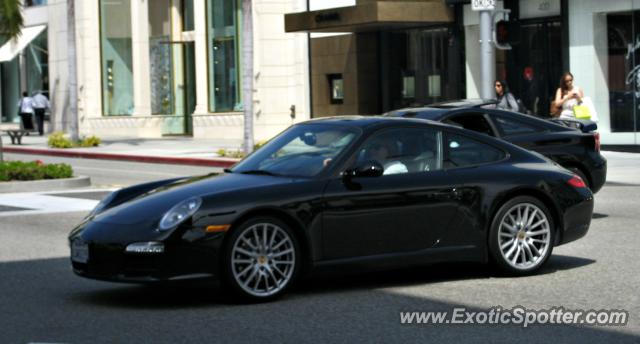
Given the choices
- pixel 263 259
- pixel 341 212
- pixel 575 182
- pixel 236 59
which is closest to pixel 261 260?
pixel 263 259

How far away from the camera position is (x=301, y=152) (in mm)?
Answer: 9891

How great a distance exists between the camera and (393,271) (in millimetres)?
10781

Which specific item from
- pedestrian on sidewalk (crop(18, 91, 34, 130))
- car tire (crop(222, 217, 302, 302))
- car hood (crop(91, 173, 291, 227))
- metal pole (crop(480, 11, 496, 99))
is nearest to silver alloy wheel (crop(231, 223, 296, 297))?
car tire (crop(222, 217, 302, 302))

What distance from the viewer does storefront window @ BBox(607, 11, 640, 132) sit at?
93.6 feet

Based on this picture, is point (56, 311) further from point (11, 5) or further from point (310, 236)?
point (11, 5)

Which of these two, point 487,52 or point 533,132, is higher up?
point 487,52

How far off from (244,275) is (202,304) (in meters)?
0.42

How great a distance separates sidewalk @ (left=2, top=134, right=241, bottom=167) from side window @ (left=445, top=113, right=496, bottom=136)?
45.6ft

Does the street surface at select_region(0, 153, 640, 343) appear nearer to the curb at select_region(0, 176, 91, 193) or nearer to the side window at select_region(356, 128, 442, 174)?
the side window at select_region(356, 128, 442, 174)

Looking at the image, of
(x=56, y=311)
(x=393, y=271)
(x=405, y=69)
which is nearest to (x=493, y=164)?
(x=393, y=271)

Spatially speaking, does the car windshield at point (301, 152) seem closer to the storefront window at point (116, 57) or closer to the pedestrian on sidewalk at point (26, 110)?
the storefront window at point (116, 57)

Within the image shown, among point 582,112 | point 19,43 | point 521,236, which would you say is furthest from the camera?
point 19,43

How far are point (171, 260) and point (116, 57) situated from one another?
39907 mm

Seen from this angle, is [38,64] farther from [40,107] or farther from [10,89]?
[40,107]
